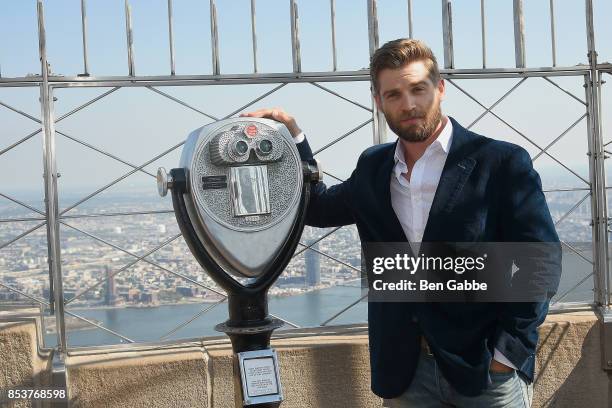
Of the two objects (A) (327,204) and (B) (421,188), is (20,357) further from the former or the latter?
(B) (421,188)

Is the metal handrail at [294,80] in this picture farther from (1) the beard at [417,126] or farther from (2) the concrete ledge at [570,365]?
(1) the beard at [417,126]

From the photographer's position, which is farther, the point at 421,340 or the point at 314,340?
the point at 314,340

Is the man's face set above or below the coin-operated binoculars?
above

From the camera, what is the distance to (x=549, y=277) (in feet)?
6.56

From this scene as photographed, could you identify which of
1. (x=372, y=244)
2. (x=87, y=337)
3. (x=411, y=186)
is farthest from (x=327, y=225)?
(x=87, y=337)

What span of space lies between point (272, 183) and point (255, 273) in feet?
0.69

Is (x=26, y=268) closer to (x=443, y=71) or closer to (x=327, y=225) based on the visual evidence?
(x=327, y=225)

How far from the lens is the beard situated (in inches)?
79.8

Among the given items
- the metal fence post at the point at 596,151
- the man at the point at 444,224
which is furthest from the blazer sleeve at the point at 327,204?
the metal fence post at the point at 596,151

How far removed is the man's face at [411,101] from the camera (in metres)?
2.03

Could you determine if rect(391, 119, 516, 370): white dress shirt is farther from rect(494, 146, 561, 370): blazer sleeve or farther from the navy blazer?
rect(494, 146, 561, 370): blazer sleeve

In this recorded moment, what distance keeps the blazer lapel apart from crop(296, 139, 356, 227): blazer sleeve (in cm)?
31

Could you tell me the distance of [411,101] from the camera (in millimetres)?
2023

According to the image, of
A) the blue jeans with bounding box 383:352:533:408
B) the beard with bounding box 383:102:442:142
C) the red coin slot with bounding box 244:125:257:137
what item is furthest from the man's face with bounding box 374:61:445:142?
the blue jeans with bounding box 383:352:533:408
